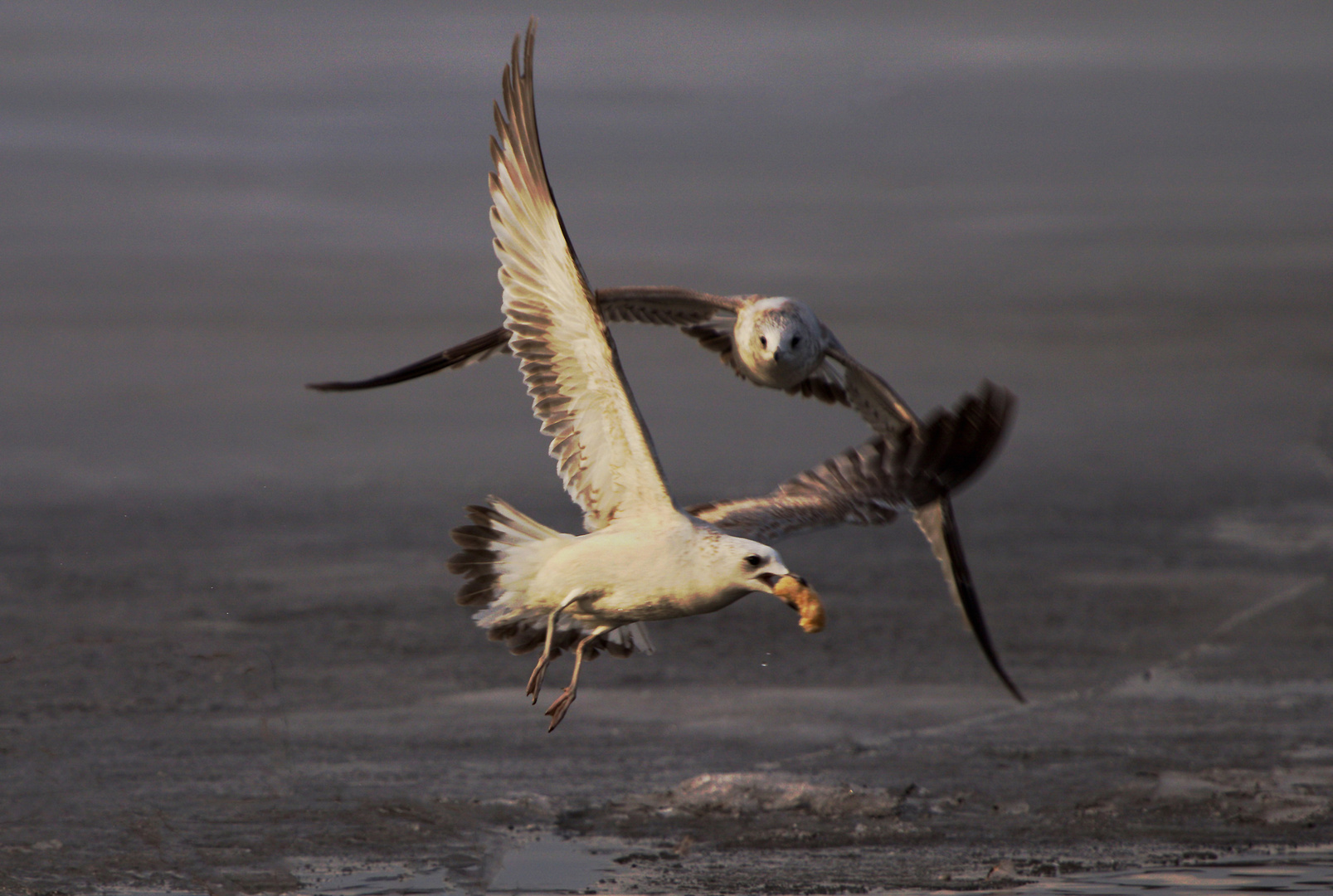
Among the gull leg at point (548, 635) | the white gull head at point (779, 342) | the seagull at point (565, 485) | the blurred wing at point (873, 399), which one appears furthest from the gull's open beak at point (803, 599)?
the blurred wing at point (873, 399)

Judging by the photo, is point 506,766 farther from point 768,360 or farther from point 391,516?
point 391,516

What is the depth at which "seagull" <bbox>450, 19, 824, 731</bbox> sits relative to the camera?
6.61 metres

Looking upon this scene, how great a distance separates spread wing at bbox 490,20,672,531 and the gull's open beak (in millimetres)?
806

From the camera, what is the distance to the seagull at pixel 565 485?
6.61 metres

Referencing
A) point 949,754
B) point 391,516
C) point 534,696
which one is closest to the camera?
point 534,696

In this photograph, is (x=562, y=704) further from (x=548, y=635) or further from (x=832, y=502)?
(x=832, y=502)

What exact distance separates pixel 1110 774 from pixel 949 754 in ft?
3.73

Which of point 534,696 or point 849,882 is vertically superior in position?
point 534,696

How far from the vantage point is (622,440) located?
6867 millimetres

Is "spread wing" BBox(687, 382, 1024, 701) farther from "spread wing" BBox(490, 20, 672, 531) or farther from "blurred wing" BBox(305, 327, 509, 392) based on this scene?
"blurred wing" BBox(305, 327, 509, 392)

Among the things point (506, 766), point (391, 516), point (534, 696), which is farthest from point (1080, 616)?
→ point (391, 516)

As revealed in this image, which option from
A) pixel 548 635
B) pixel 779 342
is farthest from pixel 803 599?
pixel 779 342

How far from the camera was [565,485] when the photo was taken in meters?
7.22

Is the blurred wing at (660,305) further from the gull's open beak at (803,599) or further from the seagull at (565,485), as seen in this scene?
the gull's open beak at (803,599)
